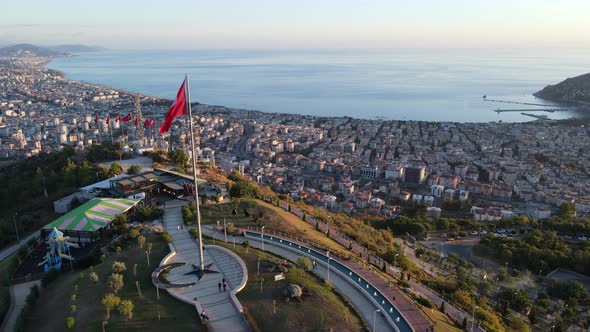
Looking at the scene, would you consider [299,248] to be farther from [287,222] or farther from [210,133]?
[210,133]

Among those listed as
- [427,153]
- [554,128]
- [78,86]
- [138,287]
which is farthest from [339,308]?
[78,86]

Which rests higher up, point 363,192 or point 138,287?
point 138,287

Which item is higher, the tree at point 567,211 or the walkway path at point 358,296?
the walkway path at point 358,296

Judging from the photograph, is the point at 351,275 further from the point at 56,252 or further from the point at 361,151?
the point at 361,151

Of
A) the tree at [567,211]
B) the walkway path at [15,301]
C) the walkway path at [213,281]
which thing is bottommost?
the tree at [567,211]

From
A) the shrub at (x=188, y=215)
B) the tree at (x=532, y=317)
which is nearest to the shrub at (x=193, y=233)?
the shrub at (x=188, y=215)

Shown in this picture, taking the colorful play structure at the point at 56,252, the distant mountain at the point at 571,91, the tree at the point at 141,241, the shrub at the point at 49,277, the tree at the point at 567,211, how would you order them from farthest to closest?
the distant mountain at the point at 571,91 < the tree at the point at 567,211 < the colorful play structure at the point at 56,252 < the tree at the point at 141,241 < the shrub at the point at 49,277

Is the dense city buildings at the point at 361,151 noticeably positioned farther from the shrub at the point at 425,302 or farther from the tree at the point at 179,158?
the shrub at the point at 425,302

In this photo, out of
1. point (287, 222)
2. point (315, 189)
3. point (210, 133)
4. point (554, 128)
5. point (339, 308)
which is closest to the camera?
point (339, 308)
